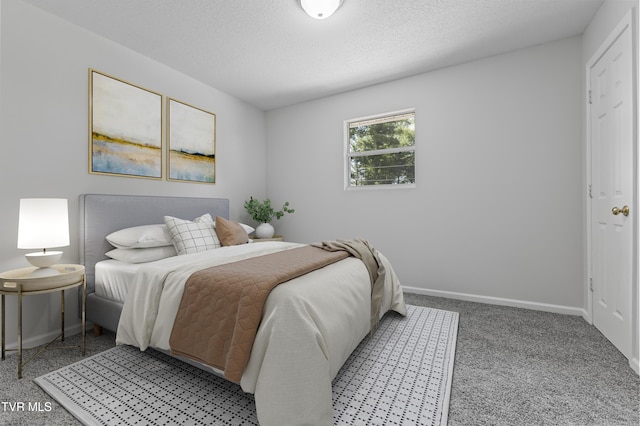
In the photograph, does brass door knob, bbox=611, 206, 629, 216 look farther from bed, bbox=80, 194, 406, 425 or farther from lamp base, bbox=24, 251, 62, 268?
lamp base, bbox=24, 251, 62, 268

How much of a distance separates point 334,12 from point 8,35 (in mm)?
2469

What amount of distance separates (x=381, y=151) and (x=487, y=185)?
4.48ft

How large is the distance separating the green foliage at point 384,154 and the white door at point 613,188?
1699 mm

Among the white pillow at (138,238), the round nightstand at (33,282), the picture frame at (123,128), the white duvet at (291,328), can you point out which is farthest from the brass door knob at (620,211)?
the picture frame at (123,128)

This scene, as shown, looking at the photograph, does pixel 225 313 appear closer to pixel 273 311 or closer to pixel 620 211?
pixel 273 311

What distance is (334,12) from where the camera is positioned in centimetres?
235

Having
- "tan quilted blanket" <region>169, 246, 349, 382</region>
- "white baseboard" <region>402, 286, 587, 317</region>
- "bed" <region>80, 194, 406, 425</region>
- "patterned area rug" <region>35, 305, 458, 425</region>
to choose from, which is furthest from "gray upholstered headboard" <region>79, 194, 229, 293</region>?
"white baseboard" <region>402, 286, 587, 317</region>

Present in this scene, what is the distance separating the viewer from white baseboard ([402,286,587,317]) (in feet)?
9.06

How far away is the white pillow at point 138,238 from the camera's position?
7.97ft

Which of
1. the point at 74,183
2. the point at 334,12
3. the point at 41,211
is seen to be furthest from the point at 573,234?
the point at 74,183

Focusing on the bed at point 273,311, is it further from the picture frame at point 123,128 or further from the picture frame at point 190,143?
the picture frame at point 190,143

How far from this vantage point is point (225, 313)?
4.80ft

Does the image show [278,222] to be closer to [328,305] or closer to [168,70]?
[168,70]

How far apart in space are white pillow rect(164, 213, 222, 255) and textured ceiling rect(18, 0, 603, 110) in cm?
175
